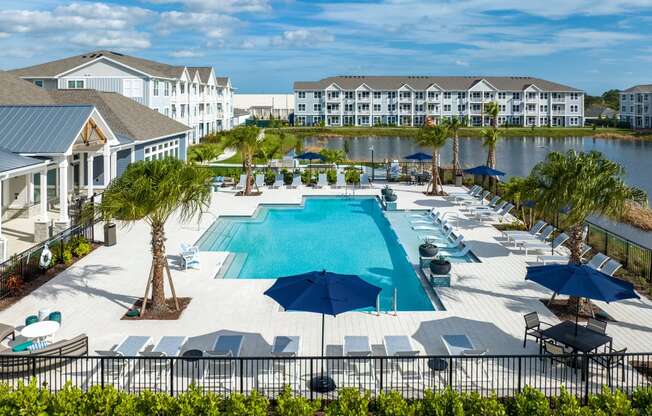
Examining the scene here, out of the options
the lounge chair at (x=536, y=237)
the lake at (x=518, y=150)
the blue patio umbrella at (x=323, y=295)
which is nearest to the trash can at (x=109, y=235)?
the blue patio umbrella at (x=323, y=295)

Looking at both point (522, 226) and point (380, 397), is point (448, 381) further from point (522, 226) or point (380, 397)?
point (522, 226)

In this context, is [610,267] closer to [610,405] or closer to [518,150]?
A: [610,405]

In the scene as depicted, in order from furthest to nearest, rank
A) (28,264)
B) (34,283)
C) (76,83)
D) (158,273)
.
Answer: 1. (76,83)
2. (28,264)
3. (34,283)
4. (158,273)

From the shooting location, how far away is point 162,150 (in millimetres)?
39250

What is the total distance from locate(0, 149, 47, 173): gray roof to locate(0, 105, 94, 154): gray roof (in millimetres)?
464

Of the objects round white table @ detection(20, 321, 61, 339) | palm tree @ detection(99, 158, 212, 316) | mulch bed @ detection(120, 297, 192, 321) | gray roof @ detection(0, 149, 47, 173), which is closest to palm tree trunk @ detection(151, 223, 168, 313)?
palm tree @ detection(99, 158, 212, 316)

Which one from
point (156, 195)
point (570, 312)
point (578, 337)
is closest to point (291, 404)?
point (578, 337)

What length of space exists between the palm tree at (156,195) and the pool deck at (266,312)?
1379 mm

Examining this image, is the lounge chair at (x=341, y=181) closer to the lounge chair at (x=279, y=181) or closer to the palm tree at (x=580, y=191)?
the lounge chair at (x=279, y=181)

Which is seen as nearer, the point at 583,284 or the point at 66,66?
the point at 583,284

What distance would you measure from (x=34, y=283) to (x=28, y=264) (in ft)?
2.13

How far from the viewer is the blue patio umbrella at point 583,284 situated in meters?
12.4

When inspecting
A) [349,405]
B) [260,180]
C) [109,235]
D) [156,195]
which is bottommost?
[349,405]

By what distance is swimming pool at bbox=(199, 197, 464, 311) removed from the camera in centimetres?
1969
